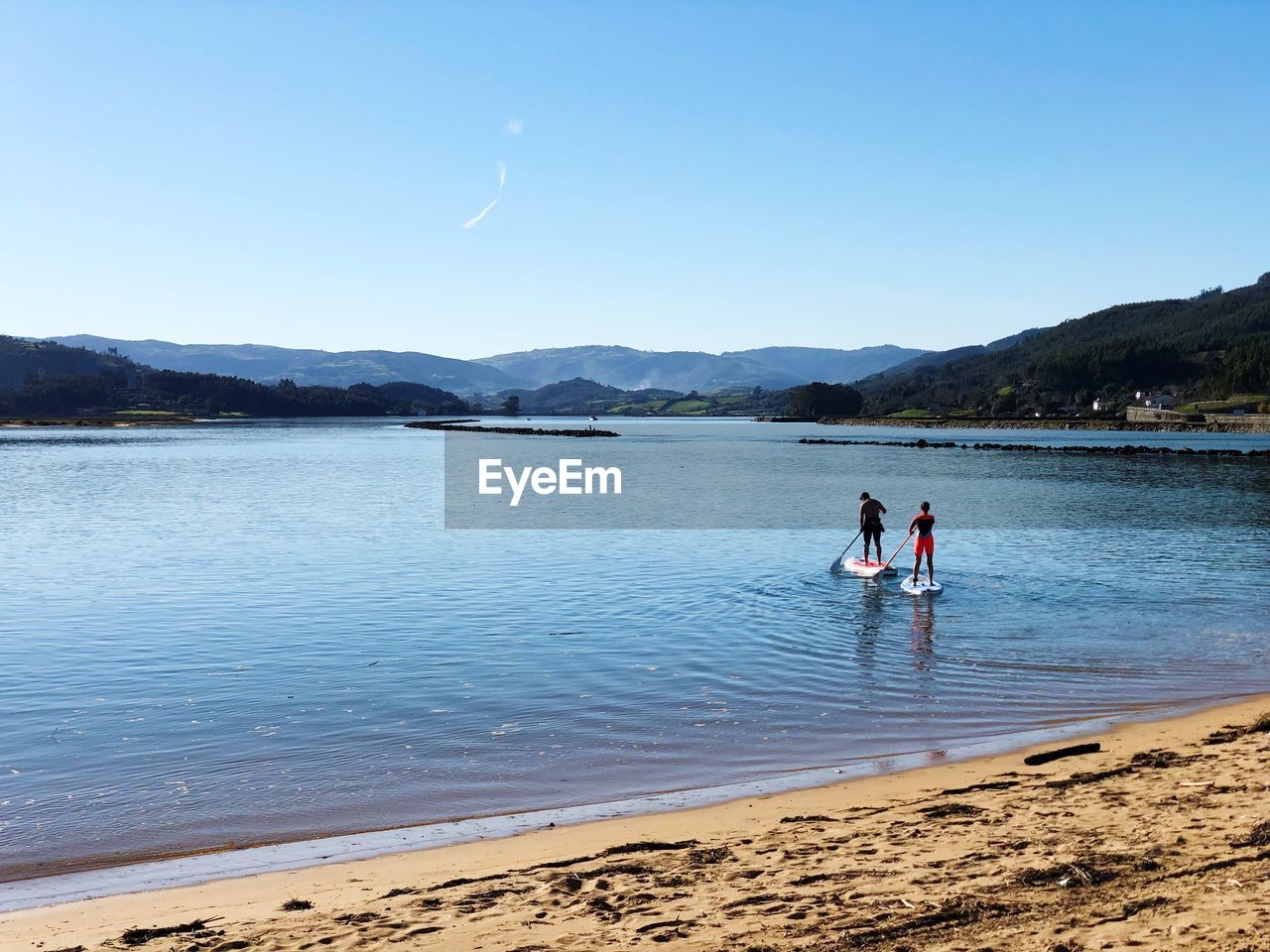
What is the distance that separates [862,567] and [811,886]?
22646 millimetres

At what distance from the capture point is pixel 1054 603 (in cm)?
2578

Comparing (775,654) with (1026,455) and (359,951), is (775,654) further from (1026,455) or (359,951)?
(1026,455)

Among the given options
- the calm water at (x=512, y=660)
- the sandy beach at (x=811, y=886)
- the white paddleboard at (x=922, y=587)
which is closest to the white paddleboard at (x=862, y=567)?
the calm water at (x=512, y=660)

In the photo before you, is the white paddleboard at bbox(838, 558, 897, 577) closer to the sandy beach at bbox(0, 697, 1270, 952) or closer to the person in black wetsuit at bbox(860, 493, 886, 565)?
the person in black wetsuit at bbox(860, 493, 886, 565)

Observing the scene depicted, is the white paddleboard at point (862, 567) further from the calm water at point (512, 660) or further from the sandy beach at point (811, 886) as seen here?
the sandy beach at point (811, 886)

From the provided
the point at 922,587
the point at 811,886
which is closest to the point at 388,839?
the point at 811,886

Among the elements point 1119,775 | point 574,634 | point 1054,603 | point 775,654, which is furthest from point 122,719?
point 1054,603

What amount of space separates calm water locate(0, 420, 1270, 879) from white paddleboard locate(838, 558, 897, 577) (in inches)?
39.6

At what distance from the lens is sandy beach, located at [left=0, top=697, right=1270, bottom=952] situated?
7.25 meters

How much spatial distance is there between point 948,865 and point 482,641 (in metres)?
13.6

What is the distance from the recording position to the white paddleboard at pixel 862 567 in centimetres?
2992

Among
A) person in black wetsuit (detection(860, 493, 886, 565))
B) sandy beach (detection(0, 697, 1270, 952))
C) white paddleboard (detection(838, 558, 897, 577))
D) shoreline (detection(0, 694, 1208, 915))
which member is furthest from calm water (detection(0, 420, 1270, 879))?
person in black wetsuit (detection(860, 493, 886, 565))

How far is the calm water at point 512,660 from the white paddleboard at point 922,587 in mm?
322

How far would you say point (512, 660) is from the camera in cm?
1916
